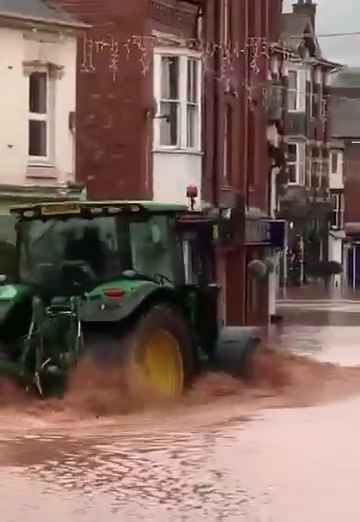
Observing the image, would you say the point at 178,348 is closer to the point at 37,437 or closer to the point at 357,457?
the point at 37,437

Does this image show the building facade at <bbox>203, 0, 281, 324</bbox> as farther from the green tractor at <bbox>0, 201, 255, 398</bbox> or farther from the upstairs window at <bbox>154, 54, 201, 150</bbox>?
the green tractor at <bbox>0, 201, 255, 398</bbox>

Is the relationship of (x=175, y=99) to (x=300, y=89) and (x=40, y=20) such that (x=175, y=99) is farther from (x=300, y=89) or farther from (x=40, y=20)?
(x=300, y=89)

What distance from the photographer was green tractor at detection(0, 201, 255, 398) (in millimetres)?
15125

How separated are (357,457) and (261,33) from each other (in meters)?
30.2

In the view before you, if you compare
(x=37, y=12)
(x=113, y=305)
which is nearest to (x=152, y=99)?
(x=37, y=12)

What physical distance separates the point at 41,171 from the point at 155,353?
11.7 meters

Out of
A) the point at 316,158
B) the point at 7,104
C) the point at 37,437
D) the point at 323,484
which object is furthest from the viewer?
the point at 316,158

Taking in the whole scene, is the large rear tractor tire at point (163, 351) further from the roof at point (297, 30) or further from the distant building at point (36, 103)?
the roof at point (297, 30)

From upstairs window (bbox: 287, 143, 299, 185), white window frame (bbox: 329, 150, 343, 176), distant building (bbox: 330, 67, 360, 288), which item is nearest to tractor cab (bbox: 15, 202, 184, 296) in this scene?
upstairs window (bbox: 287, 143, 299, 185)

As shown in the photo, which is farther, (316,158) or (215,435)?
(316,158)

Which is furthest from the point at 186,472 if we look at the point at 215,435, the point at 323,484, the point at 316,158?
the point at 316,158

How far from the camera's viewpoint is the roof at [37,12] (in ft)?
87.1

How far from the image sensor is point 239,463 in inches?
464

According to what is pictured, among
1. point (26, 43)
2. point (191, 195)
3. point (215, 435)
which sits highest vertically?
point (26, 43)
